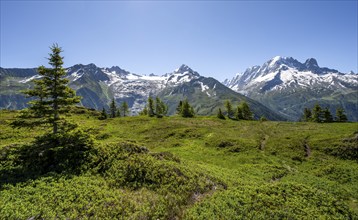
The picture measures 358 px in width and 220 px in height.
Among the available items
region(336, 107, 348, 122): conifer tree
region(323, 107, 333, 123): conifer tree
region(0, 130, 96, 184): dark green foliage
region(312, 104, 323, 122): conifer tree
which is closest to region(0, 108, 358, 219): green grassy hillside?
region(0, 130, 96, 184): dark green foliage

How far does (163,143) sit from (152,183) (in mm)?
28814

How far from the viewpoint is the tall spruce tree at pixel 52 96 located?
27380 mm

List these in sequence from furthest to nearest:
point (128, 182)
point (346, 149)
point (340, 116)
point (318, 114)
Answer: point (340, 116), point (318, 114), point (346, 149), point (128, 182)

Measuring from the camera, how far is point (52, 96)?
2895 centimetres

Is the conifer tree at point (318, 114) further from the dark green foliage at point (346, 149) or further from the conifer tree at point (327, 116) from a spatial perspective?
the dark green foliage at point (346, 149)

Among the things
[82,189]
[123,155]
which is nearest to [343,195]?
[123,155]

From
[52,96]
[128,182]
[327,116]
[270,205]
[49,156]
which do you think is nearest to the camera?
[270,205]

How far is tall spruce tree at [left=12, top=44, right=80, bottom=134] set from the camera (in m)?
27.4

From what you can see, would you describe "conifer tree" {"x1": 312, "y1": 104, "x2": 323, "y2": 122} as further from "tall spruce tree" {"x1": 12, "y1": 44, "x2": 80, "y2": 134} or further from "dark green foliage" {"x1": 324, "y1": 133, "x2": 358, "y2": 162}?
"tall spruce tree" {"x1": 12, "y1": 44, "x2": 80, "y2": 134}

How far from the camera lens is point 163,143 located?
51000mm

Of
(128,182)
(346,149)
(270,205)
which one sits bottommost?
(270,205)

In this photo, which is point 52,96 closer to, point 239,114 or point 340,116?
point 239,114

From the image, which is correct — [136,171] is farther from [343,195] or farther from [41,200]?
[343,195]

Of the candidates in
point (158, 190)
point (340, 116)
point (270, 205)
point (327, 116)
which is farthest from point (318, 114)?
point (158, 190)
